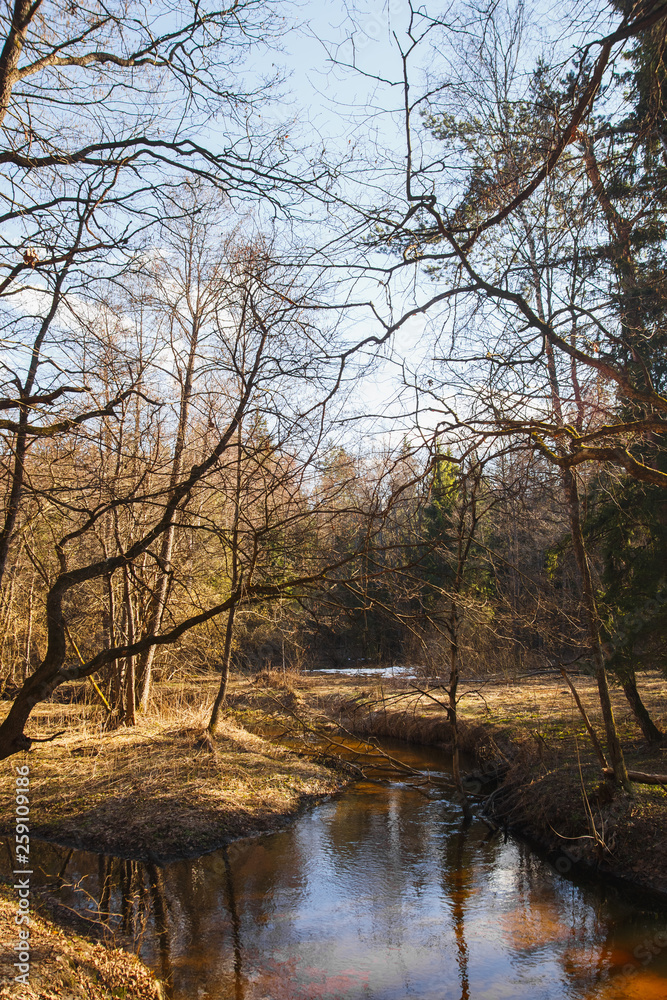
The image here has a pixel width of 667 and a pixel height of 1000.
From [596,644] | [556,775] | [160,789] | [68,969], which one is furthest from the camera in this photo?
[160,789]

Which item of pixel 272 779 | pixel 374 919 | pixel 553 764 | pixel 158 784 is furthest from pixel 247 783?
pixel 553 764

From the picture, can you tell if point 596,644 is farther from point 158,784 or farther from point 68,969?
point 158,784

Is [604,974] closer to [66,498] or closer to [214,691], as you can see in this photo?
[66,498]

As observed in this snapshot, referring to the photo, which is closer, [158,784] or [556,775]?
[556,775]

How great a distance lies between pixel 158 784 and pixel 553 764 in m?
5.90

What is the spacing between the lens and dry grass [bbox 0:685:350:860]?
8555 mm

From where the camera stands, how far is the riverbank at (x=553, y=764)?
723 centimetres

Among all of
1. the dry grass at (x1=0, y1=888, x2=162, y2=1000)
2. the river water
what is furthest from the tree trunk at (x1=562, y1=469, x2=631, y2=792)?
the dry grass at (x1=0, y1=888, x2=162, y2=1000)

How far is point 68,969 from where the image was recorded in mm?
4363

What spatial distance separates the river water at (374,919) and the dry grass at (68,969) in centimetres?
35

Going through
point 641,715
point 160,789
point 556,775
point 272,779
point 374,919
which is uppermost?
point 641,715

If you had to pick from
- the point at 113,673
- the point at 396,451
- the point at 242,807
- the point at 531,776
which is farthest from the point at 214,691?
the point at 396,451

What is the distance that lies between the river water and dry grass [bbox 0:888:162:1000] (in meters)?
0.35

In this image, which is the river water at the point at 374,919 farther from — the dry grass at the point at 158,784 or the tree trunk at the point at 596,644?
the tree trunk at the point at 596,644
